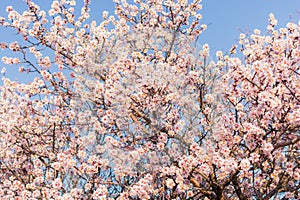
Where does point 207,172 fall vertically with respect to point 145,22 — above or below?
below

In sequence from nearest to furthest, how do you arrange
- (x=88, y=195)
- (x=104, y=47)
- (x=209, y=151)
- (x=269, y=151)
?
(x=269, y=151)
(x=209, y=151)
(x=88, y=195)
(x=104, y=47)

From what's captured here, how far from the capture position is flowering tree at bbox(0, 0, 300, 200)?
16.8 feet

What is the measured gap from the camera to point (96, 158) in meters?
5.50

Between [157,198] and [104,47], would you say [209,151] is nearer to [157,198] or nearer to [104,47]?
[157,198]

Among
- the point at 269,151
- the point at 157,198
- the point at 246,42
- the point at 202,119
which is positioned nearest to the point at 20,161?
the point at 157,198

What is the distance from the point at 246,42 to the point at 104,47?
10.7 feet

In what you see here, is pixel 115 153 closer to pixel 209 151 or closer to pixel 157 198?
pixel 157 198

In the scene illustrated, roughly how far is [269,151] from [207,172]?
799mm

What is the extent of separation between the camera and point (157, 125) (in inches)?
217

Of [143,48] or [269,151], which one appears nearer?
[269,151]

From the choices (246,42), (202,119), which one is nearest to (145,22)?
(246,42)

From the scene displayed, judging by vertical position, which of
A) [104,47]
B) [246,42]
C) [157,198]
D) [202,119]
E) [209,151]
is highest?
[246,42]

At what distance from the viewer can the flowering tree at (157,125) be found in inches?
202

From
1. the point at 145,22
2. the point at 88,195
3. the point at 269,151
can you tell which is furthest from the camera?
the point at 145,22
